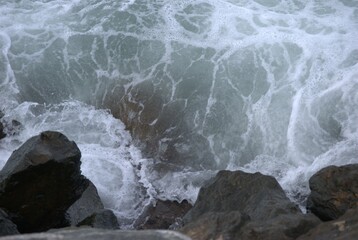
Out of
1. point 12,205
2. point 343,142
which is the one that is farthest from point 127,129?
point 343,142

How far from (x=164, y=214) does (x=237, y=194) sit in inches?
57.6

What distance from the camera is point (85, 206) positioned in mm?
7051

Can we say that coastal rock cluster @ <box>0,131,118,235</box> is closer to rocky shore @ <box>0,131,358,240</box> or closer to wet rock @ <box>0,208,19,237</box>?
rocky shore @ <box>0,131,358,240</box>

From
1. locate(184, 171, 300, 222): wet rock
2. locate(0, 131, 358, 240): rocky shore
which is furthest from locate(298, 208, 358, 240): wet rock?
locate(184, 171, 300, 222): wet rock

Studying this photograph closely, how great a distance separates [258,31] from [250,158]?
330 cm

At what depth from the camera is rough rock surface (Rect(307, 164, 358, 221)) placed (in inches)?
215

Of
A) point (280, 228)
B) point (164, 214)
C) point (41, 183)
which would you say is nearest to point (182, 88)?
point (164, 214)

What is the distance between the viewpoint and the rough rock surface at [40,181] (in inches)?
243

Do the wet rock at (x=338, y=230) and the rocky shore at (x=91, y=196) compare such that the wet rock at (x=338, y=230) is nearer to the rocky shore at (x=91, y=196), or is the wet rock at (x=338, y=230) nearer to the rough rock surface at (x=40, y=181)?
the rocky shore at (x=91, y=196)

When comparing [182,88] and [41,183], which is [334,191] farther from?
[182,88]

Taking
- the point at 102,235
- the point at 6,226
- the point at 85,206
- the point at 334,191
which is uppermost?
the point at 102,235

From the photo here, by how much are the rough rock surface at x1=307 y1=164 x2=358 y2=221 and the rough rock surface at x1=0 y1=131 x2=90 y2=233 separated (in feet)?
10.2

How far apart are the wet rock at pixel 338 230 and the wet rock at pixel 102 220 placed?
2994 mm

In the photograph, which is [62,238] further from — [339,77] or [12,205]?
[339,77]
